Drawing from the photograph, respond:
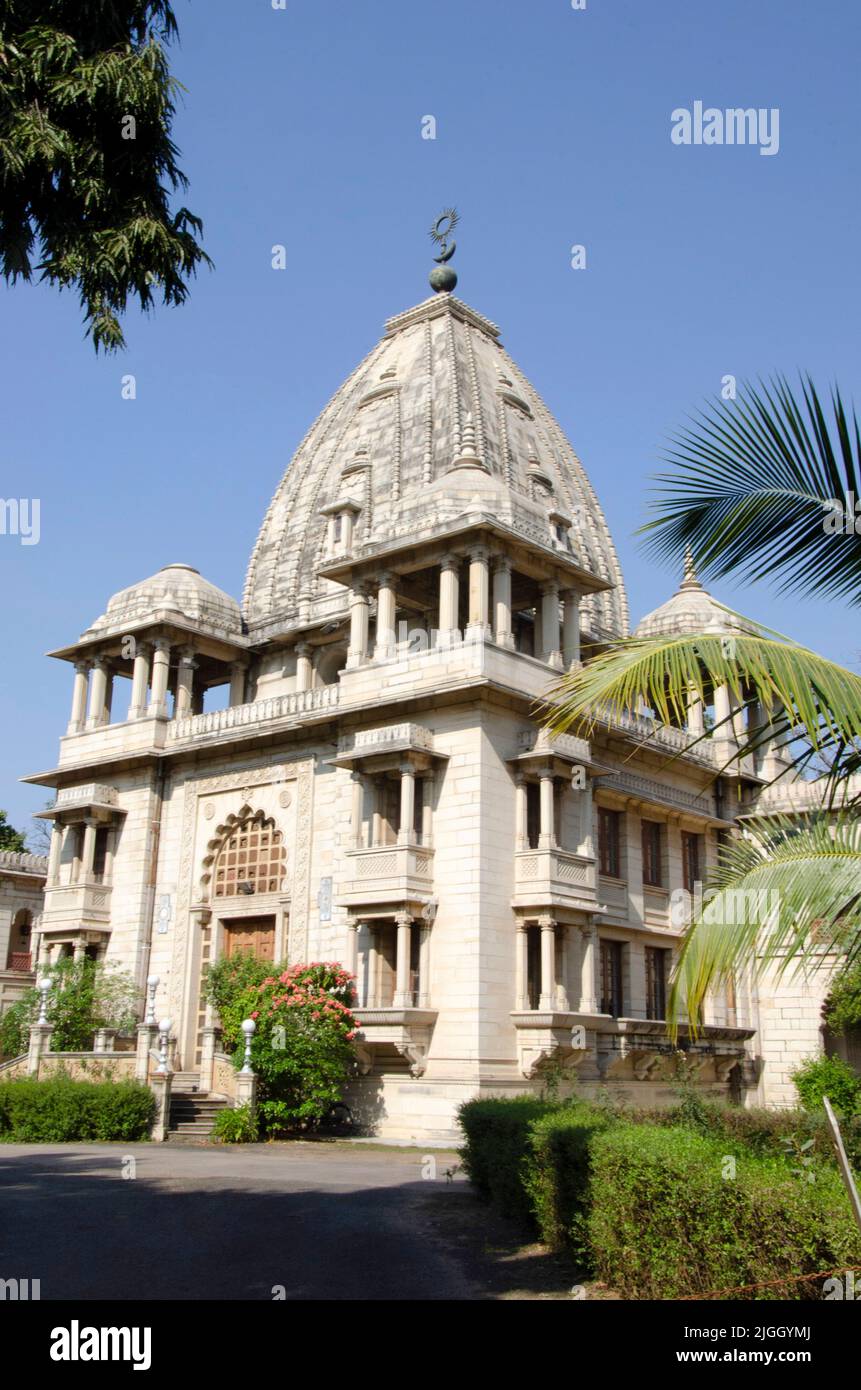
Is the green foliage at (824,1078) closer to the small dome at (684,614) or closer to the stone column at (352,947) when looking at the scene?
the stone column at (352,947)

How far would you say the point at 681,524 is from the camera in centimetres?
941

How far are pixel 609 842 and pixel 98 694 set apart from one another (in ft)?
51.3

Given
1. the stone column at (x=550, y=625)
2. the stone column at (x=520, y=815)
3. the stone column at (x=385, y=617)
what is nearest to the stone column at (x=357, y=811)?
the stone column at (x=385, y=617)

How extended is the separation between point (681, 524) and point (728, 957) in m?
3.24

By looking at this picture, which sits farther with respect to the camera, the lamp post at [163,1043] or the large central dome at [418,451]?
the large central dome at [418,451]

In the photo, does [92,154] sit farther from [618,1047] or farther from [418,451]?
[418,451]

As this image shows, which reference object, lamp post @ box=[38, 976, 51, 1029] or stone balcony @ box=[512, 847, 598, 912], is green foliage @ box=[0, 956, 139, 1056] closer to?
lamp post @ box=[38, 976, 51, 1029]

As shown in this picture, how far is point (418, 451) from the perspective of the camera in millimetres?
39719

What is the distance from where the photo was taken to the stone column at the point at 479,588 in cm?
2769

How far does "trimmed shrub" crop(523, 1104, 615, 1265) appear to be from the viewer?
10828mm

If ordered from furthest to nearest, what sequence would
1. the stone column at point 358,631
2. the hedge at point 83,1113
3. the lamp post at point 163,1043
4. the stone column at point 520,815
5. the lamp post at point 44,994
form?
1. the stone column at point 358,631
2. the lamp post at point 44,994
3. the stone column at point 520,815
4. the lamp post at point 163,1043
5. the hedge at point 83,1113

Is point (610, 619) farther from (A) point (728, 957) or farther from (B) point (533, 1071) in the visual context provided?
(A) point (728, 957)

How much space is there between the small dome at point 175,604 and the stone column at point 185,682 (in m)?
0.99

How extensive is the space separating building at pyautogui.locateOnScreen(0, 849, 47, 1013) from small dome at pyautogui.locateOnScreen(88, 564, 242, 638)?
491 inches
